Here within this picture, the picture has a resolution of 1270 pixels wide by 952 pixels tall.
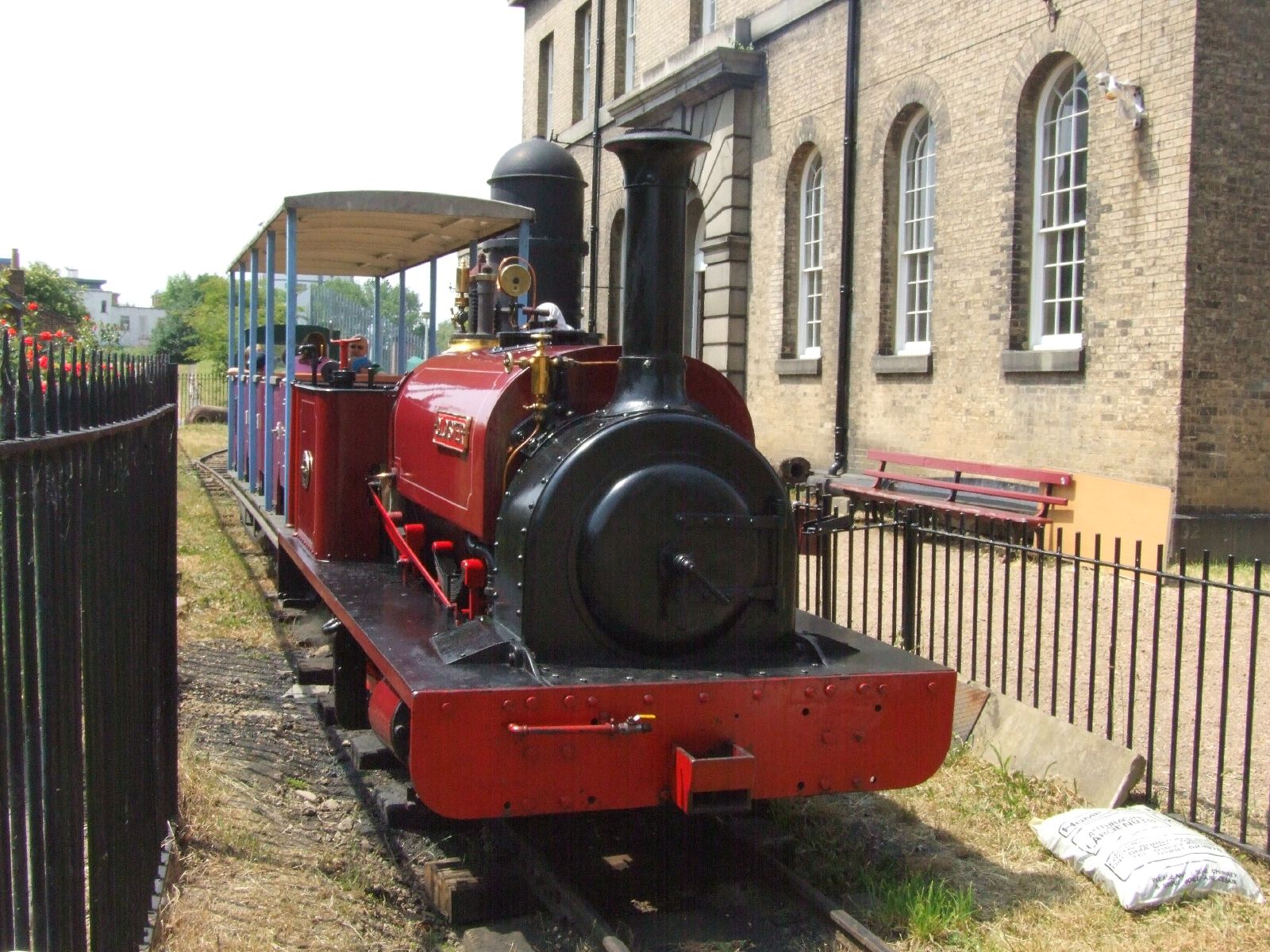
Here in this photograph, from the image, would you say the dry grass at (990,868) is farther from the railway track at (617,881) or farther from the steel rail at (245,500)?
the steel rail at (245,500)

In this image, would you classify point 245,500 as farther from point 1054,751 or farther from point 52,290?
point 52,290

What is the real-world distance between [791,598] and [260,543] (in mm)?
7545

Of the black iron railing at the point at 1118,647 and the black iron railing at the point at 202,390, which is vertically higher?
the black iron railing at the point at 202,390

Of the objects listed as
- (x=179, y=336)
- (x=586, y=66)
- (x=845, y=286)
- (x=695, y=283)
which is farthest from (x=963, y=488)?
(x=179, y=336)

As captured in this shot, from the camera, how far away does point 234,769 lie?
5.58 m

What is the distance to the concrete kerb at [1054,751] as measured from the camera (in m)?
5.22

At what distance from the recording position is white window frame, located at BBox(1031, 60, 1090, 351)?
11.7 metres

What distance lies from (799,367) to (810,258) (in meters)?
1.45

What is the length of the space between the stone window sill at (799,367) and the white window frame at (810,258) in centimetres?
22

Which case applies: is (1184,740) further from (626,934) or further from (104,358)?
(104,358)

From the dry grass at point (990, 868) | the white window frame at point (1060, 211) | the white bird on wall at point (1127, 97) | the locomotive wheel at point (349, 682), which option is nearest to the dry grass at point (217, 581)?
the locomotive wheel at point (349, 682)

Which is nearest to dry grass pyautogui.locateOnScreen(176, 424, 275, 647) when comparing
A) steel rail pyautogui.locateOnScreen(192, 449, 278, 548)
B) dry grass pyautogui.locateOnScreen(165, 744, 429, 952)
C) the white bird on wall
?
steel rail pyautogui.locateOnScreen(192, 449, 278, 548)

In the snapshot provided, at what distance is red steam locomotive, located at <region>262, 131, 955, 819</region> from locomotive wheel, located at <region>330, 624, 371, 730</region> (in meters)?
0.57

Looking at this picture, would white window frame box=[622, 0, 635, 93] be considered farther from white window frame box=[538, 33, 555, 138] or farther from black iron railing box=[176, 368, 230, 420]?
black iron railing box=[176, 368, 230, 420]
